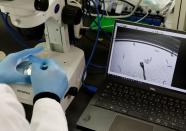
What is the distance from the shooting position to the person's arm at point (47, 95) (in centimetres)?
74

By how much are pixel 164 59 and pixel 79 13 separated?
1.16ft

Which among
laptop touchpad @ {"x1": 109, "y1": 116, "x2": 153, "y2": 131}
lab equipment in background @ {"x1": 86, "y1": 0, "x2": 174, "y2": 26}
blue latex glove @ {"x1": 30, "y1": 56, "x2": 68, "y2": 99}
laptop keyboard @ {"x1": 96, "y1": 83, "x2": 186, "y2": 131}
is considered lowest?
laptop touchpad @ {"x1": 109, "y1": 116, "x2": 153, "y2": 131}

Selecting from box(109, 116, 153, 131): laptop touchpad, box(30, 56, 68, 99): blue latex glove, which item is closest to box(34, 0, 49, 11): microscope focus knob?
box(30, 56, 68, 99): blue latex glove

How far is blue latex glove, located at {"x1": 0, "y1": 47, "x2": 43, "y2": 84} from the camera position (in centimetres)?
94

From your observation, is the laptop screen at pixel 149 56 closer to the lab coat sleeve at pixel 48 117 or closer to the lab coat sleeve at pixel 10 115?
the lab coat sleeve at pixel 48 117

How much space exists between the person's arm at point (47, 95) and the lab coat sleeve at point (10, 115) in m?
0.13

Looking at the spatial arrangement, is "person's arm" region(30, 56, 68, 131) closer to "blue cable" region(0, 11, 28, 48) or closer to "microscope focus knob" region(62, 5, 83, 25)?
"microscope focus knob" region(62, 5, 83, 25)

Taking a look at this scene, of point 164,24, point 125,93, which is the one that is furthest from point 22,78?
point 164,24

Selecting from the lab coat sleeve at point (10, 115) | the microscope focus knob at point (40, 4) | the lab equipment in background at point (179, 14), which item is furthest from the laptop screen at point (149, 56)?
the lab coat sleeve at point (10, 115)

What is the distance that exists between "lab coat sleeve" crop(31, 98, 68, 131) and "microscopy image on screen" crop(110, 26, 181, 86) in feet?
1.06

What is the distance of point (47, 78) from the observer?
0.90 meters

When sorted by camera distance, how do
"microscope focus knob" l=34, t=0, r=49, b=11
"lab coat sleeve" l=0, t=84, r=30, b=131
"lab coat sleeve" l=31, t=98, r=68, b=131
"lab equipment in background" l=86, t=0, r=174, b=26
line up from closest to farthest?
"lab coat sleeve" l=0, t=84, r=30, b=131, "lab coat sleeve" l=31, t=98, r=68, b=131, "microscope focus knob" l=34, t=0, r=49, b=11, "lab equipment in background" l=86, t=0, r=174, b=26

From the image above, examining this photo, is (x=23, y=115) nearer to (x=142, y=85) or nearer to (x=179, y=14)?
(x=142, y=85)

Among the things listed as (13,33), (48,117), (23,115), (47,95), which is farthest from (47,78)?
(13,33)
